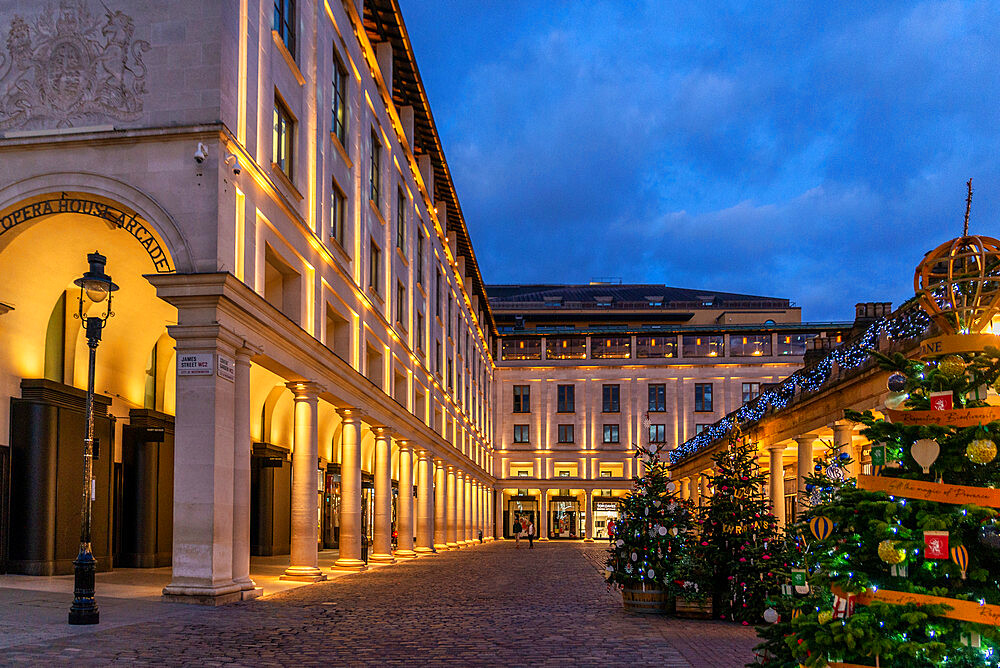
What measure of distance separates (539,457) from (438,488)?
136 feet

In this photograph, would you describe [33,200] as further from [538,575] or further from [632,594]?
[538,575]

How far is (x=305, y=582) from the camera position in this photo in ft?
76.5

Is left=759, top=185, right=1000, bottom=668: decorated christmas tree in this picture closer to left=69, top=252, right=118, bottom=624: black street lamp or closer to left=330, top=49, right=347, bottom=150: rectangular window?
left=69, top=252, right=118, bottom=624: black street lamp

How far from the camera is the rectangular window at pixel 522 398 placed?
305ft

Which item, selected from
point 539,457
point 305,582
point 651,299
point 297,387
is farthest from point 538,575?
point 651,299

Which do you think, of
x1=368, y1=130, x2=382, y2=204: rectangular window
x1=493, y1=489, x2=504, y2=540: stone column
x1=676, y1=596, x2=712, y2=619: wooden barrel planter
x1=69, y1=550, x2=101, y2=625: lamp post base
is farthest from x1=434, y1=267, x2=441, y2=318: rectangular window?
x1=493, y1=489, x2=504, y2=540: stone column

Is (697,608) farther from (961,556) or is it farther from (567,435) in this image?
(567,435)

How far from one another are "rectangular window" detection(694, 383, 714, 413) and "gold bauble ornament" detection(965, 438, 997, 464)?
84.9 metres

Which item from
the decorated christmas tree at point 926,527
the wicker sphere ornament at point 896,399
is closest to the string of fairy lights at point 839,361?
the wicker sphere ornament at point 896,399

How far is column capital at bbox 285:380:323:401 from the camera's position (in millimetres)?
23641

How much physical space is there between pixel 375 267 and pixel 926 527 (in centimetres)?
2893

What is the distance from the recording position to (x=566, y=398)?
92625 mm

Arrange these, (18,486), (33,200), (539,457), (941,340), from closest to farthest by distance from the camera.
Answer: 1. (941,340)
2. (33,200)
3. (18,486)
4. (539,457)

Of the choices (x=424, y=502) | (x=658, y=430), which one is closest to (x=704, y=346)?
(x=658, y=430)
